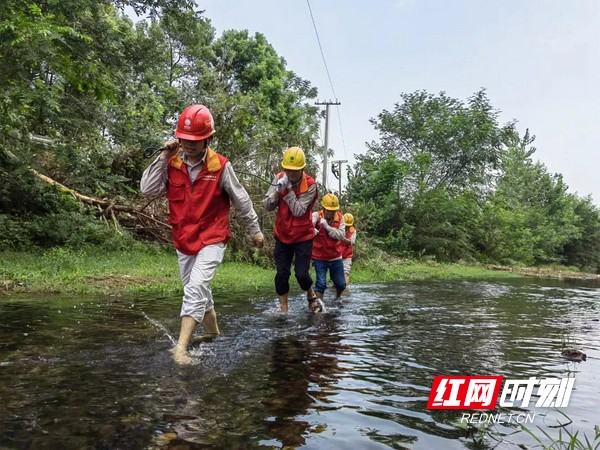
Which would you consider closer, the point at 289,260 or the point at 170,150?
the point at 170,150

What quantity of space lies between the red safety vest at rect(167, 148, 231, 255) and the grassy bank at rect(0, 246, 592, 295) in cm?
471

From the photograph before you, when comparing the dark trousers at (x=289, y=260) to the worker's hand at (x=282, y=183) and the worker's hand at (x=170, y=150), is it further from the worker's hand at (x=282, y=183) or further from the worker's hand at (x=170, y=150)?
the worker's hand at (x=170, y=150)

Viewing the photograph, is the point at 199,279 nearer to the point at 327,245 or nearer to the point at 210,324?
the point at 210,324

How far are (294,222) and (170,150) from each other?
8.69ft

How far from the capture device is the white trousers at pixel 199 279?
15.2 feet

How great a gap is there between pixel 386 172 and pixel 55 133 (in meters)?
17.4

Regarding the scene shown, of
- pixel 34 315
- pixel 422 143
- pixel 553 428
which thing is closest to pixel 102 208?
pixel 34 315

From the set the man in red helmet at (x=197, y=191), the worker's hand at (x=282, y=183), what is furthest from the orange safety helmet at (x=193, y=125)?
the worker's hand at (x=282, y=183)

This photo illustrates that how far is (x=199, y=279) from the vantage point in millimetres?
4734

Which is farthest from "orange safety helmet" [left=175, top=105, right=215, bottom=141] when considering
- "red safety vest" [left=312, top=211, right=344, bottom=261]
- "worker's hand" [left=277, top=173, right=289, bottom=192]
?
"red safety vest" [left=312, top=211, right=344, bottom=261]

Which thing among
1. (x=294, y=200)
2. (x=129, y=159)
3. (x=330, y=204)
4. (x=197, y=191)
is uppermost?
(x=129, y=159)

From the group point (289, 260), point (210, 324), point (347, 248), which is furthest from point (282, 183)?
point (347, 248)

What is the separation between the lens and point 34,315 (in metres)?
6.64

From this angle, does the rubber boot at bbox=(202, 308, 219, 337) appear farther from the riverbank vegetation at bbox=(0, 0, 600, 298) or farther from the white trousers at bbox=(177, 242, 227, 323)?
the riverbank vegetation at bbox=(0, 0, 600, 298)
